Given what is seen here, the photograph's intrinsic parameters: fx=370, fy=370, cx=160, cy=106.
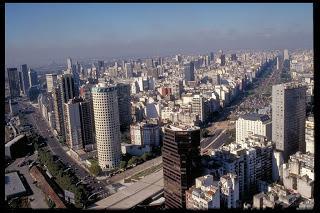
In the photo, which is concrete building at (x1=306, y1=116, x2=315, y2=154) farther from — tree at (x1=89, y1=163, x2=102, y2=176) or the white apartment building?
tree at (x1=89, y1=163, x2=102, y2=176)

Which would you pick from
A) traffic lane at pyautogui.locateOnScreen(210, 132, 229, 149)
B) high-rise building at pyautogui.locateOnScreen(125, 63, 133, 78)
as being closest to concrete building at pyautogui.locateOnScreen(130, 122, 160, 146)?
traffic lane at pyautogui.locateOnScreen(210, 132, 229, 149)

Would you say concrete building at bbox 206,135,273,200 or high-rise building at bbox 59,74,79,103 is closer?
concrete building at bbox 206,135,273,200

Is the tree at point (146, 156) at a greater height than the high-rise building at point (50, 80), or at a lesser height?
lesser

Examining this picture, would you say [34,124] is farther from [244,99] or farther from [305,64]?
[305,64]

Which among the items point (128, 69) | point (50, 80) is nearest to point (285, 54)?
point (128, 69)

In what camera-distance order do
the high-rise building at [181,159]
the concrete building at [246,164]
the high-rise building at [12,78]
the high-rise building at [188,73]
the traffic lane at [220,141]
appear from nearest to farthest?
the high-rise building at [12,78] → the high-rise building at [181,159] → the concrete building at [246,164] → the traffic lane at [220,141] → the high-rise building at [188,73]

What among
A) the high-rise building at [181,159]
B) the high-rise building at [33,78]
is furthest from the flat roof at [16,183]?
the high-rise building at [33,78]

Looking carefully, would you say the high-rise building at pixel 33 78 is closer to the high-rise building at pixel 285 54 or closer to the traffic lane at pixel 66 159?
the traffic lane at pixel 66 159
